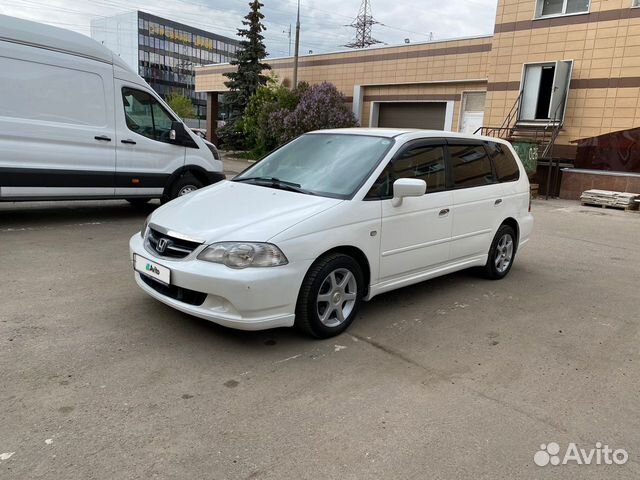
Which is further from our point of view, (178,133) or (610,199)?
(610,199)

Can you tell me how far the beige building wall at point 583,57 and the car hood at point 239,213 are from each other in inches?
573

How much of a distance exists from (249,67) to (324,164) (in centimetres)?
2506

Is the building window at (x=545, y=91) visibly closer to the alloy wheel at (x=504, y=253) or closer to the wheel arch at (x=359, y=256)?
the alloy wheel at (x=504, y=253)

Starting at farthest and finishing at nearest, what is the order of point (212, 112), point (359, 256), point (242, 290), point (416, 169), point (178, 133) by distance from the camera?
point (212, 112) → point (178, 133) → point (416, 169) → point (359, 256) → point (242, 290)

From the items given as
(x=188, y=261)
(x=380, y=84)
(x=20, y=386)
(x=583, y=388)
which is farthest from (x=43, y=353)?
(x=380, y=84)

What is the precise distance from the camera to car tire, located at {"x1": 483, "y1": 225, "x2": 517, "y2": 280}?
5.78 m

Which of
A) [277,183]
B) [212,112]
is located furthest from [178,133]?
[212,112]

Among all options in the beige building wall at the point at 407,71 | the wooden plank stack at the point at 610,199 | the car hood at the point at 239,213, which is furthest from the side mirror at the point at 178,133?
Answer: the beige building wall at the point at 407,71

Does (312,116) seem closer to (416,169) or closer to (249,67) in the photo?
(249,67)

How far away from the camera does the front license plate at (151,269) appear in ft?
12.2

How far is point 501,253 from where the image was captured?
5957 mm

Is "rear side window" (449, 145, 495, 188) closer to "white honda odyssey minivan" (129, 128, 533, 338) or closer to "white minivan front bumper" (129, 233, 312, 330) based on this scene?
"white honda odyssey minivan" (129, 128, 533, 338)

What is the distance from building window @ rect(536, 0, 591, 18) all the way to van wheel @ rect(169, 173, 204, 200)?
529 inches

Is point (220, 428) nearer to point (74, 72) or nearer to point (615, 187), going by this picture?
point (74, 72)
